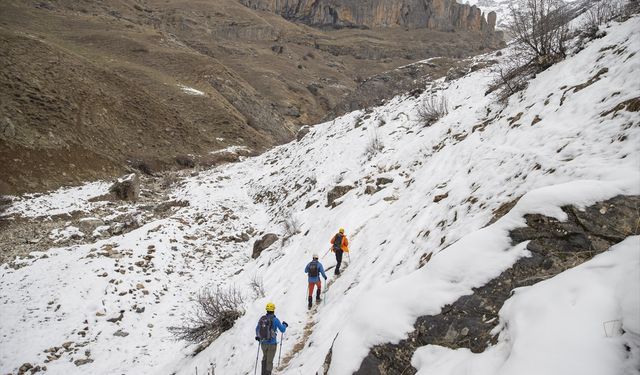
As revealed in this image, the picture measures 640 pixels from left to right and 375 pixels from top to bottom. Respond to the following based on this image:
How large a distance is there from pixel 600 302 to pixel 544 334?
0.45 metres

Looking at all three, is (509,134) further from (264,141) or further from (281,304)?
(264,141)

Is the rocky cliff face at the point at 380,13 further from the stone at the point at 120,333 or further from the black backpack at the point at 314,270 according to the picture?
the black backpack at the point at 314,270

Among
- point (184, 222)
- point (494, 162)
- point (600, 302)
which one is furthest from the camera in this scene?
point (184, 222)

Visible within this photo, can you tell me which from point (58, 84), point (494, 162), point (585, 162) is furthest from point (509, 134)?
point (58, 84)

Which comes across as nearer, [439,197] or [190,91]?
[439,197]

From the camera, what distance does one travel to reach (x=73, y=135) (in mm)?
22844

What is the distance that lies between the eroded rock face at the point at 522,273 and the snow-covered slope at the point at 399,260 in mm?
99

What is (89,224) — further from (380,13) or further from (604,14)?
(380,13)

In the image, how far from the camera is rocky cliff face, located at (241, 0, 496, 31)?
108000 millimetres

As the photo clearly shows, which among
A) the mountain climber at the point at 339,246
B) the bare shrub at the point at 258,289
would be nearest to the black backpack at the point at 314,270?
the mountain climber at the point at 339,246

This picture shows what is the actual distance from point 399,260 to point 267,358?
2742 mm

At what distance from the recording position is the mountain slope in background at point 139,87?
21.5 meters

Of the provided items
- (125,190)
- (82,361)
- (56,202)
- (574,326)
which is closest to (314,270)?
(574,326)

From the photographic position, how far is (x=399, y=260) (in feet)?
20.4
